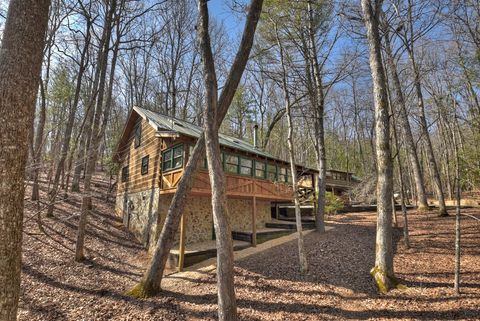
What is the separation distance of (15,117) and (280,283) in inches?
277

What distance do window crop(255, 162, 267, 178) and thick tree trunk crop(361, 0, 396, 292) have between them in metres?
8.87

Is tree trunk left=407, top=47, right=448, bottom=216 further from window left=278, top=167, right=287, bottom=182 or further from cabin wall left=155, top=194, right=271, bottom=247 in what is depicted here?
cabin wall left=155, top=194, right=271, bottom=247

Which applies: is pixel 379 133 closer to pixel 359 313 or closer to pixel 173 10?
pixel 359 313

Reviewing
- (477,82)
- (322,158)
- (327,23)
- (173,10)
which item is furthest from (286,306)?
(173,10)

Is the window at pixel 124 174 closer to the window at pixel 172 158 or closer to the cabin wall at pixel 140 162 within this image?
the cabin wall at pixel 140 162

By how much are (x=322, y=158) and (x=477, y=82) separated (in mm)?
6313

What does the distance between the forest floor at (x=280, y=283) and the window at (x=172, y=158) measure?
381 cm

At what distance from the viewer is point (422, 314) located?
199 inches

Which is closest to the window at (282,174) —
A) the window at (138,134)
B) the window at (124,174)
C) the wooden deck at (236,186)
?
the wooden deck at (236,186)

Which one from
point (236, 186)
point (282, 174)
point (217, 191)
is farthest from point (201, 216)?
point (217, 191)

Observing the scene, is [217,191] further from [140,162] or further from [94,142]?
[140,162]

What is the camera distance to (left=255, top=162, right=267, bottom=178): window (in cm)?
1541

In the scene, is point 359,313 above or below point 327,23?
below

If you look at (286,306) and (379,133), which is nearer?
(286,306)
